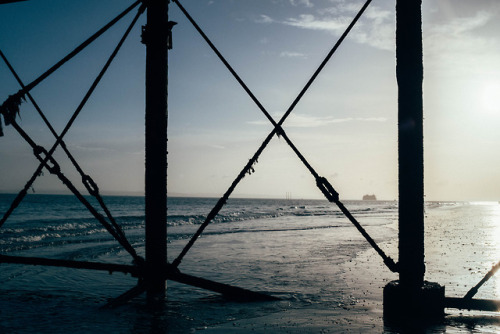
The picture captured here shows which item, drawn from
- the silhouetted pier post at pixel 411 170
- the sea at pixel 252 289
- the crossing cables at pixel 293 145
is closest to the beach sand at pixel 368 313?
the sea at pixel 252 289

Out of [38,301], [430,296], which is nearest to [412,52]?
[430,296]

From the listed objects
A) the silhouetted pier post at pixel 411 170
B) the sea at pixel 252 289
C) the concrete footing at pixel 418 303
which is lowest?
the sea at pixel 252 289

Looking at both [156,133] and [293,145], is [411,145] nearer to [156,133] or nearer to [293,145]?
[293,145]

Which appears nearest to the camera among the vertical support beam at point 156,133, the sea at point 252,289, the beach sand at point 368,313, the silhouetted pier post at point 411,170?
the silhouetted pier post at point 411,170

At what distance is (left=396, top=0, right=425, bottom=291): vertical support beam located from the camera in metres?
4.15

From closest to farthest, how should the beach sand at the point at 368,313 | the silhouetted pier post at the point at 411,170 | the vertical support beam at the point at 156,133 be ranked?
1. the silhouetted pier post at the point at 411,170
2. the beach sand at the point at 368,313
3. the vertical support beam at the point at 156,133

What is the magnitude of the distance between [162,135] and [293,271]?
5.64 meters

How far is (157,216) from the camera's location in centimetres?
527

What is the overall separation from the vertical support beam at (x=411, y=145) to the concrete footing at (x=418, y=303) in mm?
76

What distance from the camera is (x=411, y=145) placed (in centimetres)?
416

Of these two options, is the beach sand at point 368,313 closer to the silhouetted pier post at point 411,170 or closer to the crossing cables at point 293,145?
the silhouetted pier post at point 411,170

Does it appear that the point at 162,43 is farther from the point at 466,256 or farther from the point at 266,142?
the point at 466,256

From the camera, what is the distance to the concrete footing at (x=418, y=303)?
13.8ft

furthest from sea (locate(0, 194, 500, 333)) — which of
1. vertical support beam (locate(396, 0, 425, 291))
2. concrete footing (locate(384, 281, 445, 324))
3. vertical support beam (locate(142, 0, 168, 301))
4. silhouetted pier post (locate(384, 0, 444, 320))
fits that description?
vertical support beam (locate(142, 0, 168, 301))
